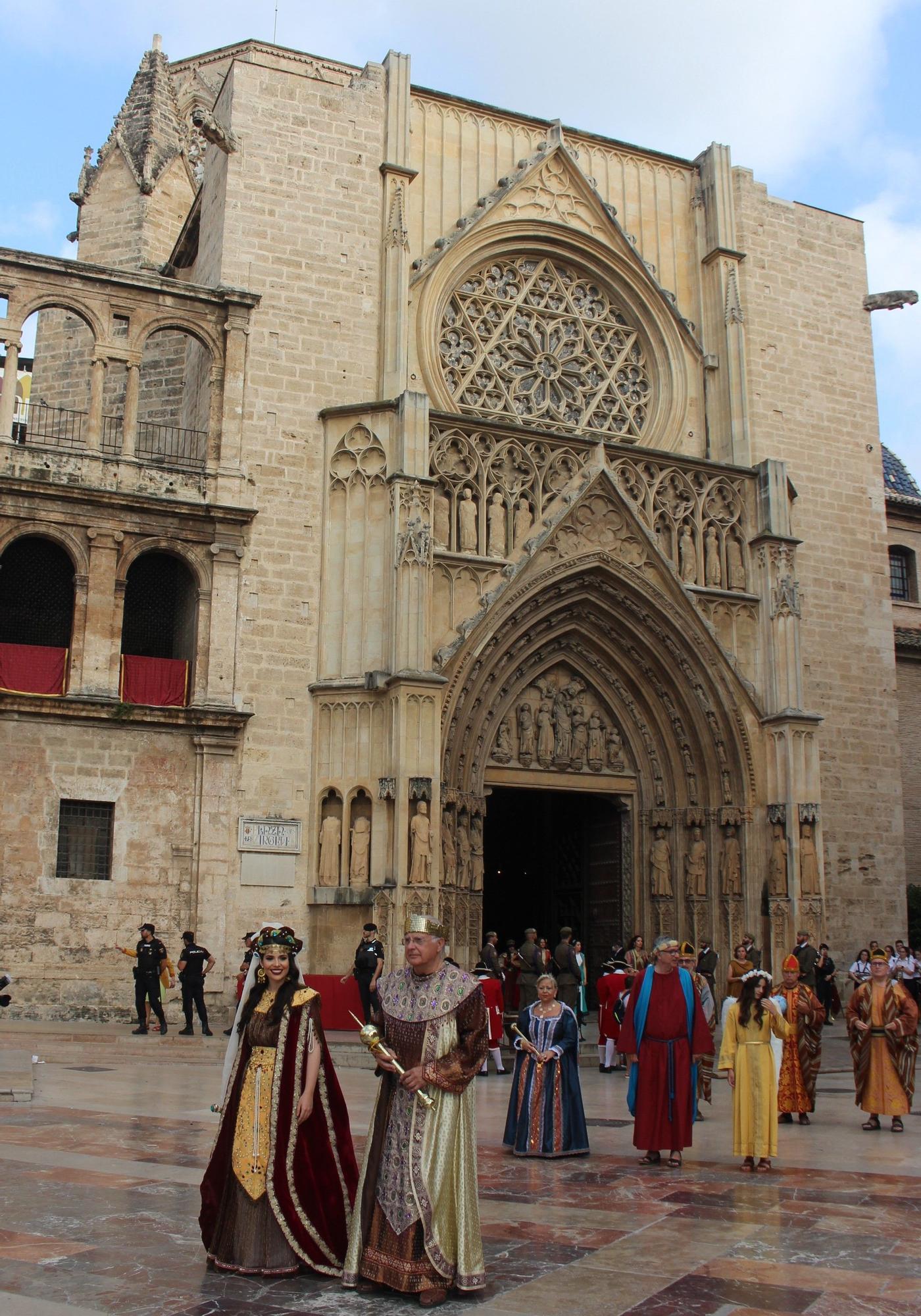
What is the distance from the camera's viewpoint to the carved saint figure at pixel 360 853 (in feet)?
60.7

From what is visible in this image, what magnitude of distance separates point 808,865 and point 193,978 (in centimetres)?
971

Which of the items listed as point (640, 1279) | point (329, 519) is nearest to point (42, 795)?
point (329, 519)

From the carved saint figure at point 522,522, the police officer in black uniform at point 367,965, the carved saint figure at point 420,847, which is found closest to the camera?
the police officer in black uniform at point 367,965

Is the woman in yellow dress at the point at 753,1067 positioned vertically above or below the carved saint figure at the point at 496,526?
below

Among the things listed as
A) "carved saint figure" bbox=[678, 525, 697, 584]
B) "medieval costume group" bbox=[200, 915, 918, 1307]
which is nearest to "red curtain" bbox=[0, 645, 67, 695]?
"carved saint figure" bbox=[678, 525, 697, 584]

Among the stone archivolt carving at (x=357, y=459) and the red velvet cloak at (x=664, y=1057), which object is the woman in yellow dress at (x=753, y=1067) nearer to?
the red velvet cloak at (x=664, y=1057)

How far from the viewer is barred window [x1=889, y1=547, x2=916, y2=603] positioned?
3058cm

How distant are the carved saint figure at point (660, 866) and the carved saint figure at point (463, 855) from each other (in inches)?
138

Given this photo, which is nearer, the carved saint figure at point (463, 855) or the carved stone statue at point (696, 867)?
the carved saint figure at point (463, 855)

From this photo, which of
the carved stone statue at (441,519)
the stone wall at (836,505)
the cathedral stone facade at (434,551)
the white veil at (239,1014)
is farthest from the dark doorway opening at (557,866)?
the white veil at (239,1014)

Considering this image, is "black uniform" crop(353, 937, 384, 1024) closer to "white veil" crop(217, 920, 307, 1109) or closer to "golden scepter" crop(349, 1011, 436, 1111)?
"white veil" crop(217, 920, 307, 1109)

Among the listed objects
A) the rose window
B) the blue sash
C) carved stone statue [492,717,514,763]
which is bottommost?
the blue sash

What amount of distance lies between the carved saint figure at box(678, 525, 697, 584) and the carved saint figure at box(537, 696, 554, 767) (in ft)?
10.4

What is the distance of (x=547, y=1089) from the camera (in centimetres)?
918
